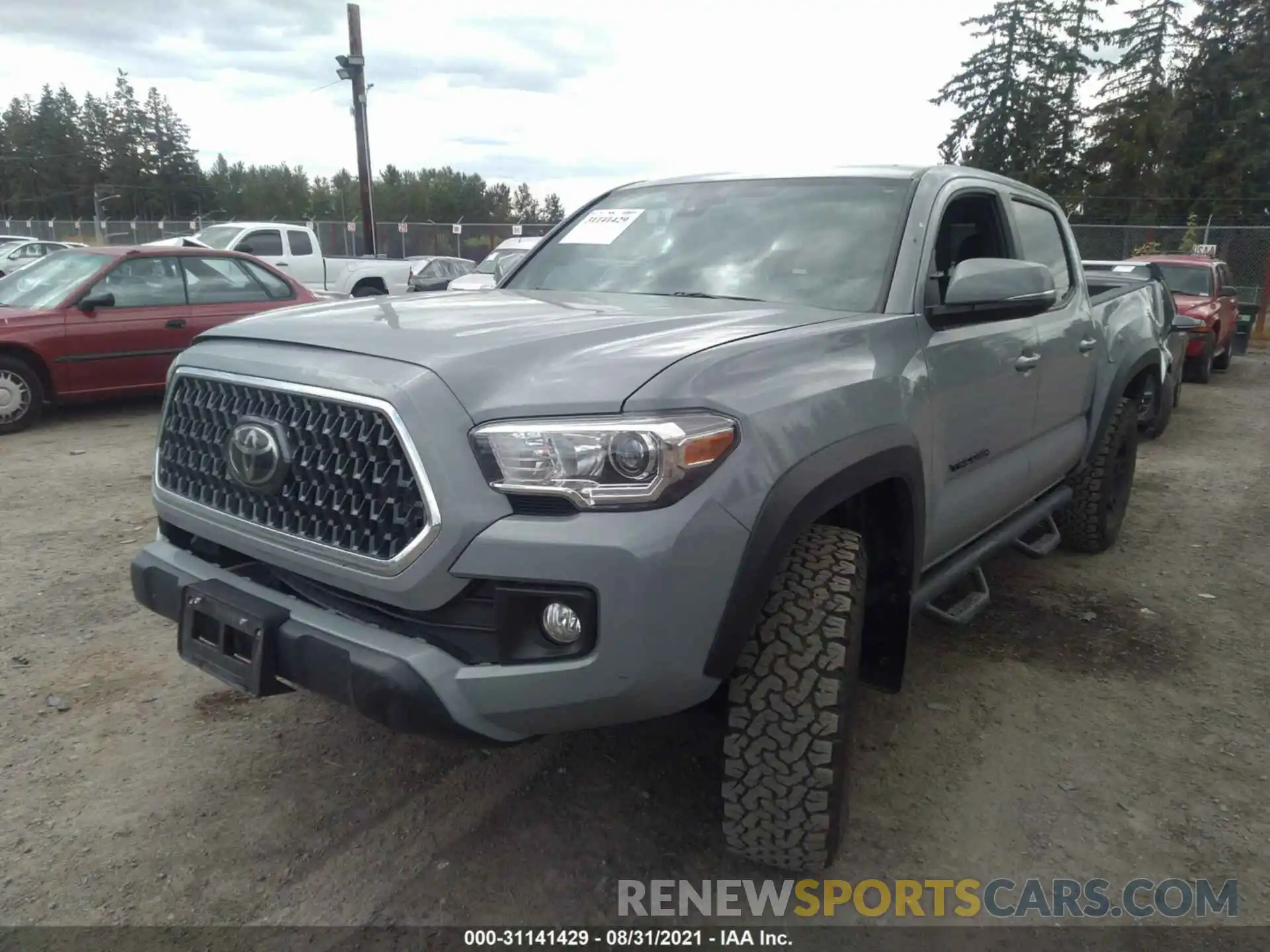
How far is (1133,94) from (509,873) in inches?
1861

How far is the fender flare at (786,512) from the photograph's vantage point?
2.05m

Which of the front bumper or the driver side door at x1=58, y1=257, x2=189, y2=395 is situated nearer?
the front bumper

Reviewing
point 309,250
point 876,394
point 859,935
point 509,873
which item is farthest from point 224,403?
point 309,250

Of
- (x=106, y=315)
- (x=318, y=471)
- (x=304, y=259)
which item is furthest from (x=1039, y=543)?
(x=304, y=259)

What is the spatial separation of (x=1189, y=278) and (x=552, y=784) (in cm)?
1277

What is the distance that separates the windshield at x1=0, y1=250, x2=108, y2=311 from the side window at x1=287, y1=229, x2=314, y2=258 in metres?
7.35

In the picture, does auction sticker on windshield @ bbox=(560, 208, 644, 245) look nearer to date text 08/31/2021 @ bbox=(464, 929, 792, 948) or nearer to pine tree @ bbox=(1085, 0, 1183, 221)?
date text 08/31/2021 @ bbox=(464, 929, 792, 948)

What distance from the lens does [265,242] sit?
1518 centimetres

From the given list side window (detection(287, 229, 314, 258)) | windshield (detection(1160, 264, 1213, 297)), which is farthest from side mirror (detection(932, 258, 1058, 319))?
side window (detection(287, 229, 314, 258))

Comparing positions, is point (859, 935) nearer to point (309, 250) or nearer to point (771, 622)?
point (771, 622)

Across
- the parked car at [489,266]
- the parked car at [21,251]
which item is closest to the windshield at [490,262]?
the parked car at [489,266]

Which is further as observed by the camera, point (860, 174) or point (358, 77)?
point (358, 77)

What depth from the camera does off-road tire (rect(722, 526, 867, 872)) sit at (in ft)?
7.30

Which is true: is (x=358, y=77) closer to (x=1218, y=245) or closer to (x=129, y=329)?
(x=129, y=329)
